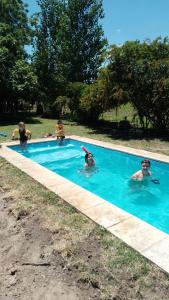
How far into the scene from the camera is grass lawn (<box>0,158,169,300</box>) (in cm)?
338

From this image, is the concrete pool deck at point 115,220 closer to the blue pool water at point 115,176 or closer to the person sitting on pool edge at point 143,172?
the blue pool water at point 115,176

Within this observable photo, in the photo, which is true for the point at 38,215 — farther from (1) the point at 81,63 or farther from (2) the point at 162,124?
(1) the point at 81,63

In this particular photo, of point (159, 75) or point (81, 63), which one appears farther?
point (81, 63)

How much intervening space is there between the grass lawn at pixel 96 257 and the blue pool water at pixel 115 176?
254cm

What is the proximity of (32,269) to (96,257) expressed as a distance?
954 millimetres

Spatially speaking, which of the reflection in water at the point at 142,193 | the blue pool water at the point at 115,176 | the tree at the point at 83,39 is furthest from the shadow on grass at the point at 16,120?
the reflection in water at the point at 142,193

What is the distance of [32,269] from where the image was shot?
388 centimetres

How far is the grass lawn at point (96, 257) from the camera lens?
11.1ft

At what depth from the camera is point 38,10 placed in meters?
27.4

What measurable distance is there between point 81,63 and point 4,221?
21.3m

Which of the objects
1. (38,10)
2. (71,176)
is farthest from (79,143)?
(38,10)

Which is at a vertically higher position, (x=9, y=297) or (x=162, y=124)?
(x=162, y=124)

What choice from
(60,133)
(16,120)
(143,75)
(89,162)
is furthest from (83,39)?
(89,162)

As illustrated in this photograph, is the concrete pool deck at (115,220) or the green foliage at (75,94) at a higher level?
the green foliage at (75,94)
